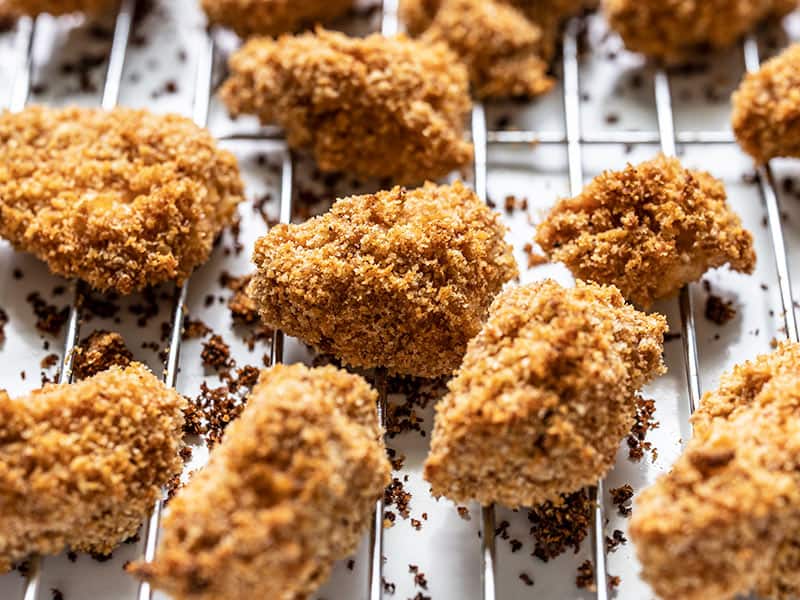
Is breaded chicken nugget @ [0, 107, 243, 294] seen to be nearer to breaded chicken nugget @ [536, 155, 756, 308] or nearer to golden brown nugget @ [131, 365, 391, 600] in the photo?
golden brown nugget @ [131, 365, 391, 600]

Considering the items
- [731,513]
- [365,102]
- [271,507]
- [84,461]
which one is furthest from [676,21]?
[84,461]

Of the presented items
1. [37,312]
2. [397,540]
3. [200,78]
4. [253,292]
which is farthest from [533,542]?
[200,78]

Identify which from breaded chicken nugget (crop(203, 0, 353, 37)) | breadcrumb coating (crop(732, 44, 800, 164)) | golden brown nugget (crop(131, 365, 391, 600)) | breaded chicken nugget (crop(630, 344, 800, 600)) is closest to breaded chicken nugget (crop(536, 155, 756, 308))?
breadcrumb coating (crop(732, 44, 800, 164))

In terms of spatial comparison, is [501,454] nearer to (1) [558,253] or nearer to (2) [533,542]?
(2) [533,542]

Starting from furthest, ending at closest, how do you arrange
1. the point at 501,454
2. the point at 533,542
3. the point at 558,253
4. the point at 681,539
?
the point at 558,253 → the point at 533,542 → the point at 501,454 → the point at 681,539

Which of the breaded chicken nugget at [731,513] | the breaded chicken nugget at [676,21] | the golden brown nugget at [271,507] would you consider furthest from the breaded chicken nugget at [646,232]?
the golden brown nugget at [271,507]

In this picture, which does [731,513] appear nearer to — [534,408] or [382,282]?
[534,408]
